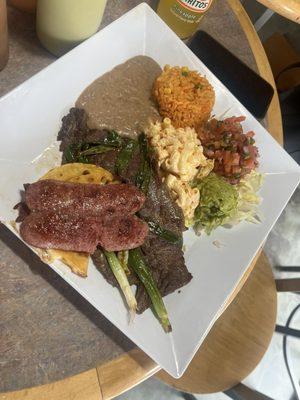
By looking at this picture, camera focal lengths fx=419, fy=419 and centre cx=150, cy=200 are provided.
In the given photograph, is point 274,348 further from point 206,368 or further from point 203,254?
point 203,254

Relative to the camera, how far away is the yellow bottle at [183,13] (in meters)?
1.44

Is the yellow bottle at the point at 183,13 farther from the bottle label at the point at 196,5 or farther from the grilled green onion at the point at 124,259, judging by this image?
the grilled green onion at the point at 124,259

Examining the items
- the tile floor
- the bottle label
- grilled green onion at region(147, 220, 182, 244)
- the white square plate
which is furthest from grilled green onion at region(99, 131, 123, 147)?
the tile floor

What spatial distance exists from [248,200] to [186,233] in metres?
0.24

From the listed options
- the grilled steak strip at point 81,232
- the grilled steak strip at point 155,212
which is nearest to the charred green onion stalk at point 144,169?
the grilled steak strip at point 155,212

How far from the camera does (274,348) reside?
240 centimetres

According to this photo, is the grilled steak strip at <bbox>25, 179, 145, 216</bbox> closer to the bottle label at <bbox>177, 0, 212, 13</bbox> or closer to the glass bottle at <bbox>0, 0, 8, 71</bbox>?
the glass bottle at <bbox>0, 0, 8, 71</bbox>

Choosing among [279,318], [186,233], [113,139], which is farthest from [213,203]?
[279,318]

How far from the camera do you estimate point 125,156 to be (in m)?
1.26

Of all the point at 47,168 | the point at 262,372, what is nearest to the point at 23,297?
the point at 47,168

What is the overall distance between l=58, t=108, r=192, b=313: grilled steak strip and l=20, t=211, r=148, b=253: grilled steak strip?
9 cm

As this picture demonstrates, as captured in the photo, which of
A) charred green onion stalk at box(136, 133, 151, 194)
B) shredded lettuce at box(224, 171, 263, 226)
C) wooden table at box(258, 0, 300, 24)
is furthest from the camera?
wooden table at box(258, 0, 300, 24)

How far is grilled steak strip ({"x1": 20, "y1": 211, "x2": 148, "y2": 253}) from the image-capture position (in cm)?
102

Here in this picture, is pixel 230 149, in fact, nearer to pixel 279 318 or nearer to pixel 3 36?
pixel 3 36
